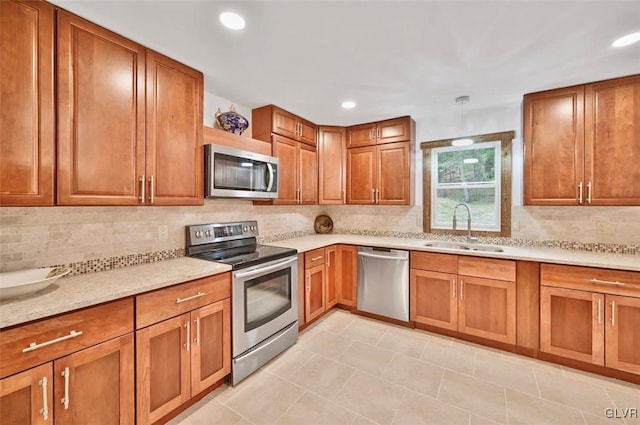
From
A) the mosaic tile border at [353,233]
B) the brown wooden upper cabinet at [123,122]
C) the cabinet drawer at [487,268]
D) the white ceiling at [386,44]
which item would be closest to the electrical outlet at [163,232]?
the mosaic tile border at [353,233]

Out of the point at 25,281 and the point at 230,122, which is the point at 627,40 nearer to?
the point at 230,122

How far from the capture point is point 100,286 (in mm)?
1464

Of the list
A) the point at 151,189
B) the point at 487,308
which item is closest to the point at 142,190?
the point at 151,189

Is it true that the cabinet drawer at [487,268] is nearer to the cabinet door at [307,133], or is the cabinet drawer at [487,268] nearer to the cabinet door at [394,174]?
the cabinet door at [394,174]

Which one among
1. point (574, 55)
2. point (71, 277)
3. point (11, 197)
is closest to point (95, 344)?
point (71, 277)

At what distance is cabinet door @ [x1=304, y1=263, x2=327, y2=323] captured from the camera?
2828 mm

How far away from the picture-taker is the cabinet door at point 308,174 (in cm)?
326

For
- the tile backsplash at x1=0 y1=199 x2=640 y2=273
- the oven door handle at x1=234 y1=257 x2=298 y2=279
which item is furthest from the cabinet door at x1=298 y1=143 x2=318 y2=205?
the oven door handle at x1=234 y1=257 x2=298 y2=279

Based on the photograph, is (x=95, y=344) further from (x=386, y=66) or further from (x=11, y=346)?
(x=386, y=66)

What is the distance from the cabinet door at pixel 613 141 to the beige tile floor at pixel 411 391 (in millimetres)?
1510

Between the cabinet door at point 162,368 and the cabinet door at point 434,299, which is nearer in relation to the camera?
the cabinet door at point 162,368

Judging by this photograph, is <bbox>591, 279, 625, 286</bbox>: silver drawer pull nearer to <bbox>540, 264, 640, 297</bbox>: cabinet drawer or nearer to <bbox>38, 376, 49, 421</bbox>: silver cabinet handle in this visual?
<bbox>540, 264, 640, 297</bbox>: cabinet drawer

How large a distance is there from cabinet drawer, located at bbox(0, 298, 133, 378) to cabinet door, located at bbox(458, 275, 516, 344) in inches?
108

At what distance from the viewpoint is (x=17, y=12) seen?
130cm
